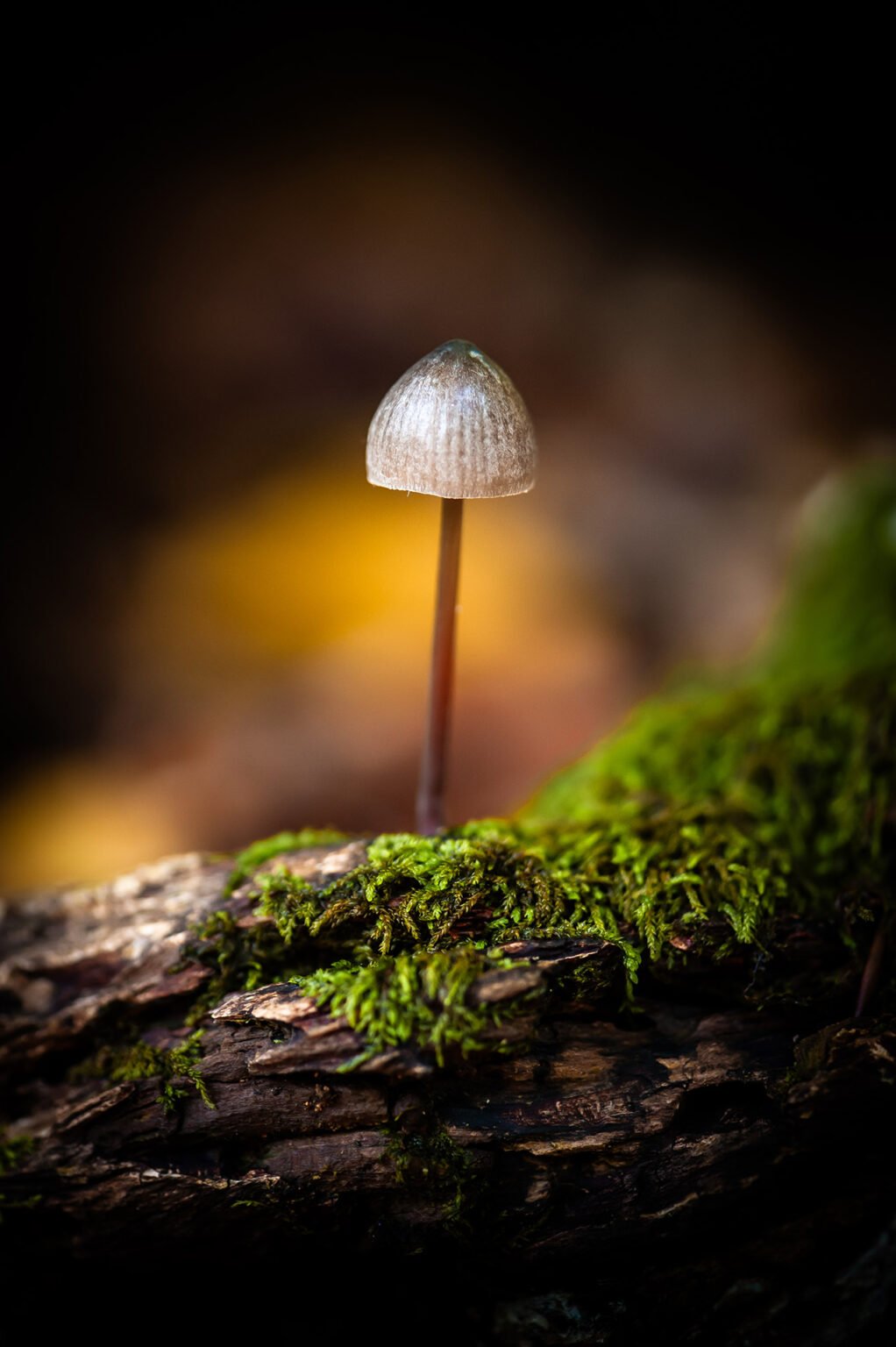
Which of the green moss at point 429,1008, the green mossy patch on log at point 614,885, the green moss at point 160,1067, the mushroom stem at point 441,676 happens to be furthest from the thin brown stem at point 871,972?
the green moss at point 160,1067

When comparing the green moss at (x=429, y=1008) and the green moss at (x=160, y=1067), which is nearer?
the green moss at (x=429, y=1008)

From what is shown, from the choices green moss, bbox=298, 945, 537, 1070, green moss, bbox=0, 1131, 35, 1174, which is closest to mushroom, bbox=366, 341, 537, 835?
green moss, bbox=298, 945, 537, 1070

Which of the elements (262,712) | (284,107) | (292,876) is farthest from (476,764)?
(284,107)

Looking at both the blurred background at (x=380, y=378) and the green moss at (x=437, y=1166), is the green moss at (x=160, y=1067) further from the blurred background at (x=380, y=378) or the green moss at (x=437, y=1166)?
the blurred background at (x=380, y=378)

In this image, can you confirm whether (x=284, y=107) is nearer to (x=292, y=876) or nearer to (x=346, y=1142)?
(x=292, y=876)

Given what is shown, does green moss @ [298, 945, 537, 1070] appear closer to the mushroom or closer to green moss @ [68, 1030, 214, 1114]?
green moss @ [68, 1030, 214, 1114]

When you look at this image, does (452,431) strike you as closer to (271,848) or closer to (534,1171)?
(271,848)
